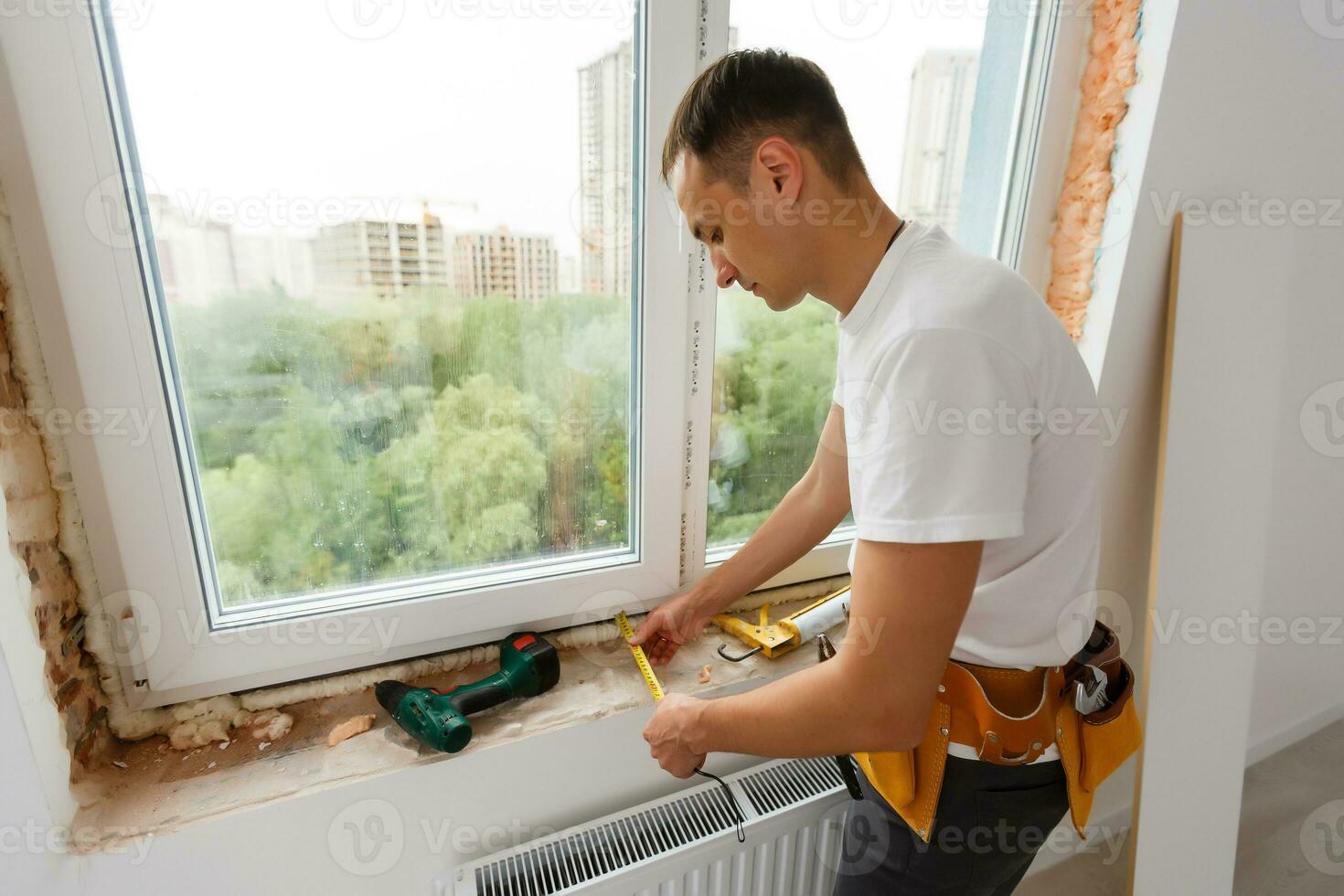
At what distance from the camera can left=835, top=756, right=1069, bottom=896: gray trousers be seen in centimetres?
82

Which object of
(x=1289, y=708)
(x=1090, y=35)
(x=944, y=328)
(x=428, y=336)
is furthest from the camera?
(x=1289, y=708)

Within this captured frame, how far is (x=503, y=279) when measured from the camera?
0.99 metres

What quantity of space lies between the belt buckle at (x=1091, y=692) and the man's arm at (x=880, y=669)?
0.33 m

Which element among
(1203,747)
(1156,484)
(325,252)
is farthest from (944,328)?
(1203,747)

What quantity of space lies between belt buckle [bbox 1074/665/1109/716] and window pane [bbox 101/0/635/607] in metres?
0.82

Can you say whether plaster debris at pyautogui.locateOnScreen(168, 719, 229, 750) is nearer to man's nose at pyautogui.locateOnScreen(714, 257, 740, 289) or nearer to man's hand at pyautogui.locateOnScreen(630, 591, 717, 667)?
man's hand at pyautogui.locateOnScreen(630, 591, 717, 667)

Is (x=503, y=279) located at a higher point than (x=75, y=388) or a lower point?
higher

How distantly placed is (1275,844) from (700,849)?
1.84m

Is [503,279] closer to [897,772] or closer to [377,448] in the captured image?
[377,448]

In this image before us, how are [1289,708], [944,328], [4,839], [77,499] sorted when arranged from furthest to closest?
1. [1289,708]
2. [77,499]
3. [4,839]
4. [944,328]

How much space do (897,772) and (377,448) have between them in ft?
2.99

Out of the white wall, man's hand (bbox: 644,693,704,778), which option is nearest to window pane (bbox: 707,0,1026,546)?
the white wall

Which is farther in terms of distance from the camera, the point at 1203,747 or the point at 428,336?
the point at 1203,747

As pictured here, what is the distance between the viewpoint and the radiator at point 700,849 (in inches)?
35.5
